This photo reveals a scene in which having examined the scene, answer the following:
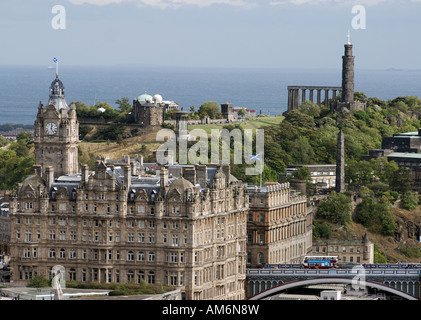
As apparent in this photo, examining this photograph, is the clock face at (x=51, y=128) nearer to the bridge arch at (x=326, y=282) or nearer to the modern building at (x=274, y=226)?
the modern building at (x=274, y=226)

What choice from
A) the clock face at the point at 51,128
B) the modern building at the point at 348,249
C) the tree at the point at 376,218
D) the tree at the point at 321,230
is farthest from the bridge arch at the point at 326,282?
the tree at the point at 376,218

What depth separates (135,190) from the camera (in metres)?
147

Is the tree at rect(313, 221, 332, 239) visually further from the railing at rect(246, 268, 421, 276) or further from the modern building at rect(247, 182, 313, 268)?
the railing at rect(246, 268, 421, 276)

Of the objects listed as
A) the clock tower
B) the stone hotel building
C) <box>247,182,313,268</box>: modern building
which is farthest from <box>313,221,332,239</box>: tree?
the clock tower

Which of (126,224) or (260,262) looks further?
(260,262)

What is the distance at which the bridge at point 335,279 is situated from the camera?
156250 mm

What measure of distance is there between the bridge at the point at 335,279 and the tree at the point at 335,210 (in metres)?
33.8

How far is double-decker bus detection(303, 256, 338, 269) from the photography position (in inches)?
6368

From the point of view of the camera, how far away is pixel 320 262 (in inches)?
6417
